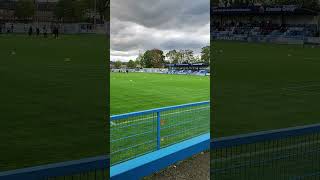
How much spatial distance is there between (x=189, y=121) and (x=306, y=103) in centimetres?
514

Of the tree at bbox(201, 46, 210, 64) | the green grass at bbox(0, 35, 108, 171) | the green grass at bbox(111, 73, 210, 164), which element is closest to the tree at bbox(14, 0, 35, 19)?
the green grass at bbox(0, 35, 108, 171)

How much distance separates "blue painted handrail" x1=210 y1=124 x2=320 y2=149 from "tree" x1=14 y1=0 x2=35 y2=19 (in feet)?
4.02

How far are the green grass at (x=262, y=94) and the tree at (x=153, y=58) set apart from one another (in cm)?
27

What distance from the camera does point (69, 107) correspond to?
7.24 m

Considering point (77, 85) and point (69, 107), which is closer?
point (69, 107)

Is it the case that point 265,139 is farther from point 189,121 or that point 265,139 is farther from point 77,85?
point 77,85

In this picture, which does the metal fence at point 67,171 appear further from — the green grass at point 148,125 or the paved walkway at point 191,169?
the paved walkway at point 191,169

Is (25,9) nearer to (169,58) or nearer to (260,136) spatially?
(169,58)

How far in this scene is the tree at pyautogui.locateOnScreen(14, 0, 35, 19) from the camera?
265 cm

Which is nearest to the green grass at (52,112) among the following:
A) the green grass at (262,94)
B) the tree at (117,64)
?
the tree at (117,64)

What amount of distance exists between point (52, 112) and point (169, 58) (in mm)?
4766

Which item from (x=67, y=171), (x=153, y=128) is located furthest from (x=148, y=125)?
(x=67, y=171)

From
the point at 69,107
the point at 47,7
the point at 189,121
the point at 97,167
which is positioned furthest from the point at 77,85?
the point at 97,167

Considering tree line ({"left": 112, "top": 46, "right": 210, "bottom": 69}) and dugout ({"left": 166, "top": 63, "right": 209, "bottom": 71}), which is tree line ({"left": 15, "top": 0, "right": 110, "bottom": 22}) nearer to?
tree line ({"left": 112, "top": 46, "right": 210, "bottom": 69})
